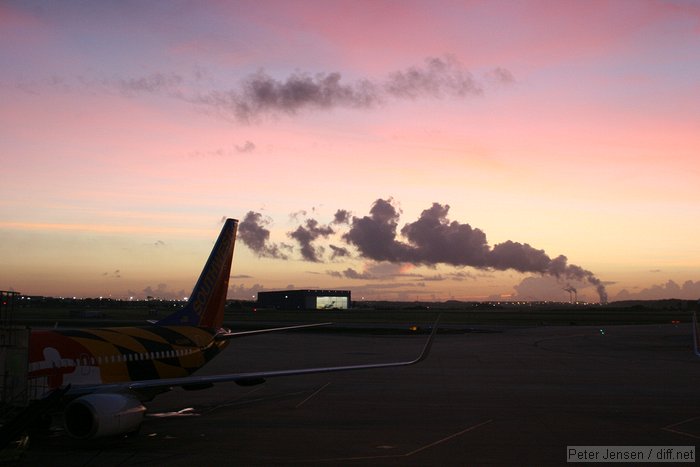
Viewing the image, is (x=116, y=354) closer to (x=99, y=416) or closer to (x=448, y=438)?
(x=99, y=416)

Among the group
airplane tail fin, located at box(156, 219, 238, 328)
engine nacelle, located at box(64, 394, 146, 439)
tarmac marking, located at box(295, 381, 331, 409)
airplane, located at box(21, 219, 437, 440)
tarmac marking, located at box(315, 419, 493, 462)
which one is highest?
airplane tail fin, located at box(156, 219, 238, 328)

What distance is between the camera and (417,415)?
26750mm

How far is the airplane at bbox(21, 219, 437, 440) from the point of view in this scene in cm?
1983

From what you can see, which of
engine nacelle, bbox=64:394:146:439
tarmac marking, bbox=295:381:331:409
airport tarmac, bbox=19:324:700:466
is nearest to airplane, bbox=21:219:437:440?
engine nacelle, bbox=64:394:146:439

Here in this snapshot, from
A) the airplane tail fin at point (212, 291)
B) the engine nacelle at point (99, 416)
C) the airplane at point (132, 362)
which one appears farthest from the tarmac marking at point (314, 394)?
the engine nacelle at point (99, 416)

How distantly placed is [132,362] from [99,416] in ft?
19.8

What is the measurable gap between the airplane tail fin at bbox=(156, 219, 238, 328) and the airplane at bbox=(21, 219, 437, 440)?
4 cm

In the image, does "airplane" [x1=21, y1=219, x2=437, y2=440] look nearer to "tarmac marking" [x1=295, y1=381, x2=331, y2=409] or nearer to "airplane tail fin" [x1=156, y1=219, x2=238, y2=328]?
"airplane tail fin" [x1=156, y1=219, x2=238, y2=328]

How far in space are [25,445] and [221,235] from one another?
14.5 meters

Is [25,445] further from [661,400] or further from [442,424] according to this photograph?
[661,400]

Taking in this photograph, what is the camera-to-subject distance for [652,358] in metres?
51.7

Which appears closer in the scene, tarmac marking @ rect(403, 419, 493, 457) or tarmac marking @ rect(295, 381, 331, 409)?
tarmac marking @ rect(403, 419, 493, 457)

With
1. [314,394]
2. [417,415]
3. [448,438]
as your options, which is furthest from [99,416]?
[314,394]

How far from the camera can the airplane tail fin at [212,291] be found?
103ft
